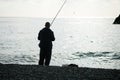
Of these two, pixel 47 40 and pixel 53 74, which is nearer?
pixel 53 74

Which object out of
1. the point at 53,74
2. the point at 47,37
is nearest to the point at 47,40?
the point at 47,37

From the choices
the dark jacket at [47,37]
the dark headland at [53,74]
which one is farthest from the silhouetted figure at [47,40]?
the dark headland at [53,74]

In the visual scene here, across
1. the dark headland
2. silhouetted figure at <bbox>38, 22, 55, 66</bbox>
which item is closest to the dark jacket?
silhouetted figure at <bbox>38, 22, 55, 66</bbox>

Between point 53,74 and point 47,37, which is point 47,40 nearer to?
point 47,37

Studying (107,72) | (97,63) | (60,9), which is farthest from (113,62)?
(107,72)

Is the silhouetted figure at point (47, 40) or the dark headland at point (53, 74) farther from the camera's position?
the silhouetted figure at point (47, 40)

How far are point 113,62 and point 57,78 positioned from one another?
33781mm

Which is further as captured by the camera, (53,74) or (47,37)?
(47,37)

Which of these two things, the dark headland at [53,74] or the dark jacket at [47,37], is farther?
the dark jacket at [47,37]

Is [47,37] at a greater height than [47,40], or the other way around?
[47,37]

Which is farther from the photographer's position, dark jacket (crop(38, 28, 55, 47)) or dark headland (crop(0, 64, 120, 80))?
dark jacket (crop(38, 28, 55, 47))

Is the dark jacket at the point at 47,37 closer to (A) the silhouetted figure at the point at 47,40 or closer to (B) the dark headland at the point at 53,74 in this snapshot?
(A) the silhouetted figure at the point at 47,40

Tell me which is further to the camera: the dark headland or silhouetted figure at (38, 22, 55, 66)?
silhouetted figure at (38, 22, 55, 66)

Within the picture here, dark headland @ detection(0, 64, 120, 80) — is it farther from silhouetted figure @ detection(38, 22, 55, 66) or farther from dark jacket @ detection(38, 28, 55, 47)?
dark jacket @ detection(38, 28, 55, 47)
